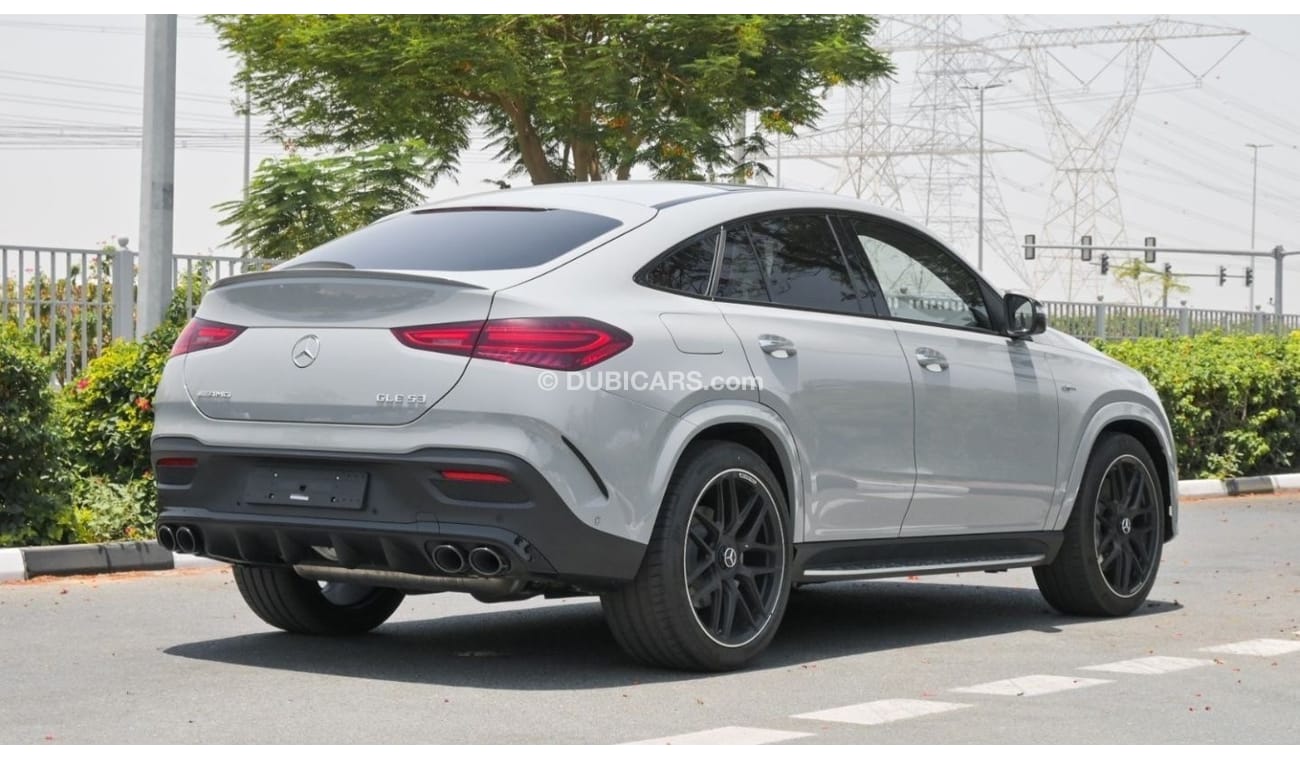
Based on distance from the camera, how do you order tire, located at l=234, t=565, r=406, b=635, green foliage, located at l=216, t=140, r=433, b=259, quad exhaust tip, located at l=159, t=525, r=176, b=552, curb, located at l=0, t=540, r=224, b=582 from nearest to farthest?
quad exhaust tip, located at l=159, t=525, r=176, b=552
tire, located at l=234, t=565, r=406, b=635
curb, located at l=0, t=540, r=224, b=582
green foliage, located at l=216, t=140, r=433, b=259

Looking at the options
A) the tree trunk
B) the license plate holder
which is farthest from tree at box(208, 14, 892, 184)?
the license plate holder

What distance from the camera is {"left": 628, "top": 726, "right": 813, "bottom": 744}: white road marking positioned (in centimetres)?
583

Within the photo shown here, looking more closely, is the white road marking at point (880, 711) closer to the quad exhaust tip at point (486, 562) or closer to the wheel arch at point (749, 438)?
the wheel arch at point (749, 438)

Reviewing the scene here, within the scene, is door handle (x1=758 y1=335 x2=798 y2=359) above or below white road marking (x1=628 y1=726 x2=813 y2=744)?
above

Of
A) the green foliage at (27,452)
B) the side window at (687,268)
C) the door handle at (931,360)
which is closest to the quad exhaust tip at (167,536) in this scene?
the side window at (687,268)

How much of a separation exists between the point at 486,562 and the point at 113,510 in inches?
209

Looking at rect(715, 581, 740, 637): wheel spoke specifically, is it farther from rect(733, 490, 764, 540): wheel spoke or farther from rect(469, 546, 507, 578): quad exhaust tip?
rect(469, 546, 507, 578): quad exhaust tip

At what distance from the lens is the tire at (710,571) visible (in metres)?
6.93

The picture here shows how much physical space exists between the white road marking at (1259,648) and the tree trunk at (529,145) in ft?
104

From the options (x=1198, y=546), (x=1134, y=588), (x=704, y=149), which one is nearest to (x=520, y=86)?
(x=704, y=149)

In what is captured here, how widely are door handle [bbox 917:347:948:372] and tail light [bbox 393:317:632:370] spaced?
182 cm

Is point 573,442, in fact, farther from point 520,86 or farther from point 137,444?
point 520,86

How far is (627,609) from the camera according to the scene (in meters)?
6.96

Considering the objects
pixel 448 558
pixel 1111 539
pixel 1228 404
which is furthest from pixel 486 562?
pixel 1228 404
